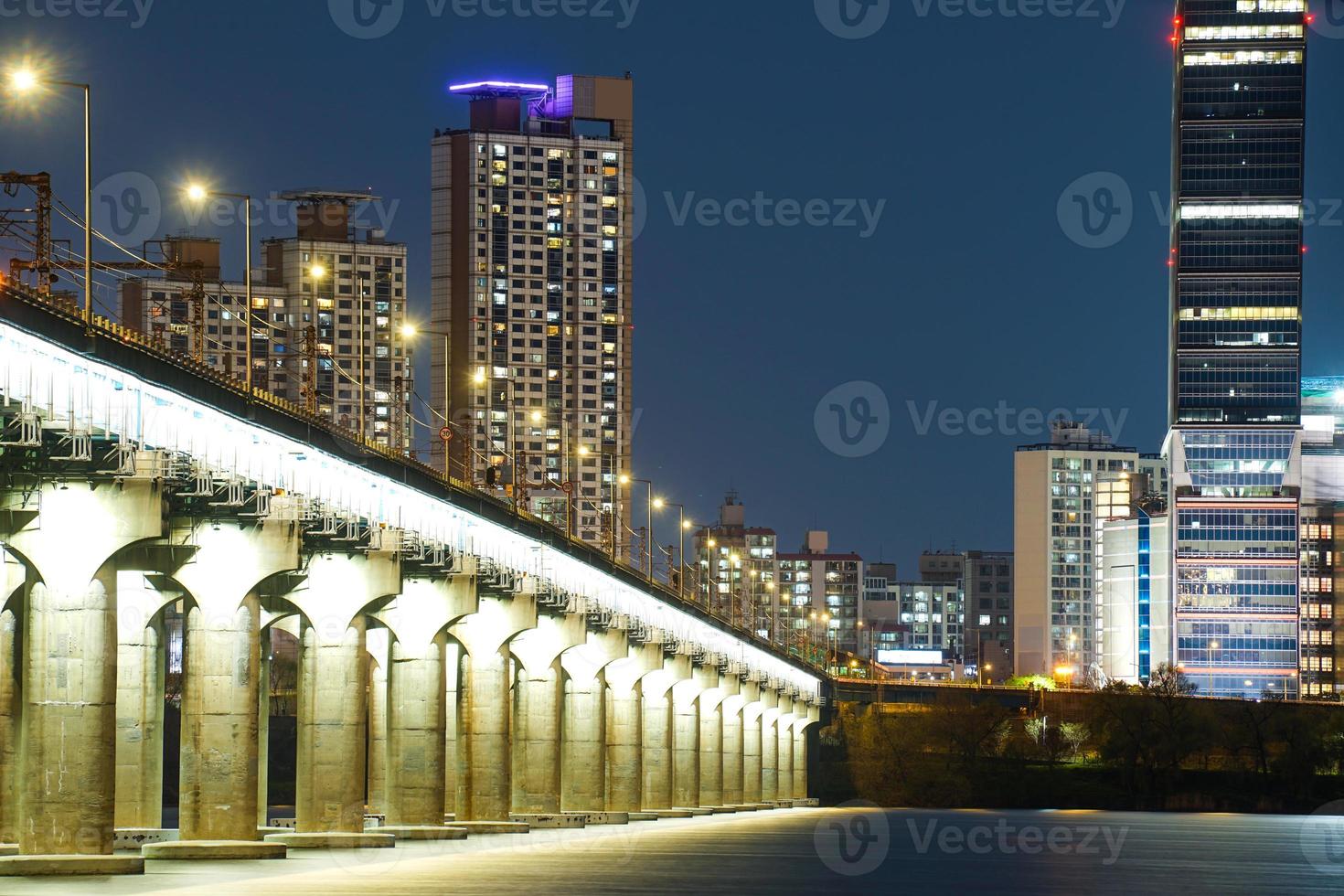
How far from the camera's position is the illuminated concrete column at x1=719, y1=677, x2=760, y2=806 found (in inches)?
6294

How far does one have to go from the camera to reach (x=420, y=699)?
80.3 metres

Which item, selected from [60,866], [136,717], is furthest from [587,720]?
[60,866]

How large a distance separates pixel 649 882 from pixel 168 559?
1845cm

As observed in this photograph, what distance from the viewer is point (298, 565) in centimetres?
6184

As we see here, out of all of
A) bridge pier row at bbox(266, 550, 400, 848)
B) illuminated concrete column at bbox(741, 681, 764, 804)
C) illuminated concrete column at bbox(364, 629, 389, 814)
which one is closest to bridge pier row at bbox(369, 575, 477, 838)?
bridge pier row at bbox(266, 550, 400, 848)

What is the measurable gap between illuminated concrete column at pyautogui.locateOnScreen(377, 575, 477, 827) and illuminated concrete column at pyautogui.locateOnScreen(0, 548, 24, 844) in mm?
14702

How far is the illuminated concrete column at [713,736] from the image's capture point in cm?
14900

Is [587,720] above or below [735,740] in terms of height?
above

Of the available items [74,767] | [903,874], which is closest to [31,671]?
[74,767]

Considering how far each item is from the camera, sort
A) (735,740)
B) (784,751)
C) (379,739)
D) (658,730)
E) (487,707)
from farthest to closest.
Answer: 1. (784,751)
2. (735,740)
3. (658,730)
4. (379,739)
5. (487,707)

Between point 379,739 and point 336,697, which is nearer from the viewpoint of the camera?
point 336,697

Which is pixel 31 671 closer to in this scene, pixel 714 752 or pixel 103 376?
pixel 103 376

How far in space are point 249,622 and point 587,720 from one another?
50.6 m

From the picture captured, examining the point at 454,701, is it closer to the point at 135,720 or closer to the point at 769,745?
the point at 135,720
